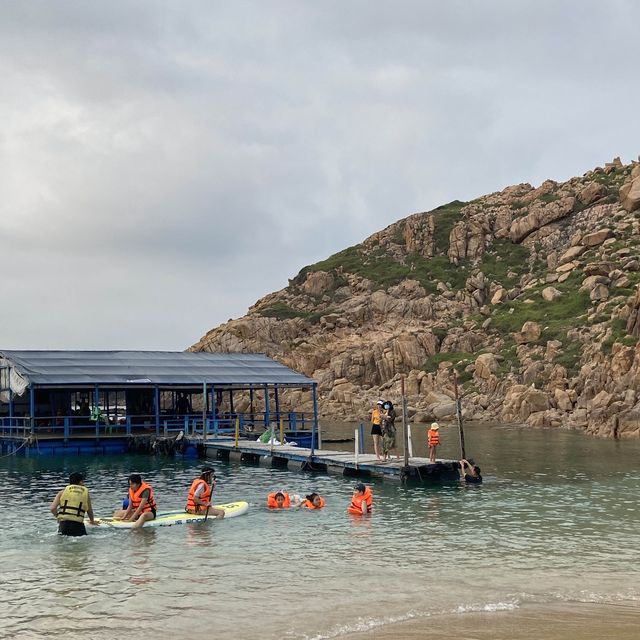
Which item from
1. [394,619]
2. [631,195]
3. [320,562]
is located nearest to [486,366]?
[631,195]

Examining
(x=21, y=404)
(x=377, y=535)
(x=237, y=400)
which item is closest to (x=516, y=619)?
(x=377, y=535)

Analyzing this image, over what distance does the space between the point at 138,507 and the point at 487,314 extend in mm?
100202

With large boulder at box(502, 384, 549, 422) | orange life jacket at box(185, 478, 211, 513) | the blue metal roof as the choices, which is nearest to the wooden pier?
the blue metal roof

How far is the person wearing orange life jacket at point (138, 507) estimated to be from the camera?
80.9ft

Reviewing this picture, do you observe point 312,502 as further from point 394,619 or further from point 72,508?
point 394,619

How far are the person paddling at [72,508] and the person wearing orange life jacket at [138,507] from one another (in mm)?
1762

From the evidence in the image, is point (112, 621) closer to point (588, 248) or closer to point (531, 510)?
point (531, 510)

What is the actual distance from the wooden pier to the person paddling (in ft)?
49.6

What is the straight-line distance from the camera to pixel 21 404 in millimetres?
58500

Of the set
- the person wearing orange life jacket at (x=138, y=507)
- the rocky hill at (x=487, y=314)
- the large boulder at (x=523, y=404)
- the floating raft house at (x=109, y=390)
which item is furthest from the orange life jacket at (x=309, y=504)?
the large boulder at (x=523, y=404)

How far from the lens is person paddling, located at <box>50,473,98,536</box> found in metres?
23.0

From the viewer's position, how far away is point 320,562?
20125mm

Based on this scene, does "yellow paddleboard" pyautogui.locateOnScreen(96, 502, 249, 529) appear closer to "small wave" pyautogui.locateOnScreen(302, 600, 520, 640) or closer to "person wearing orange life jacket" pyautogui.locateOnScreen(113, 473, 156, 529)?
"person wearing orange life jacket" pyautogui.locateOnScreen(113, 473, 156, 529)

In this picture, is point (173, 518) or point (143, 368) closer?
point (173, 518)
